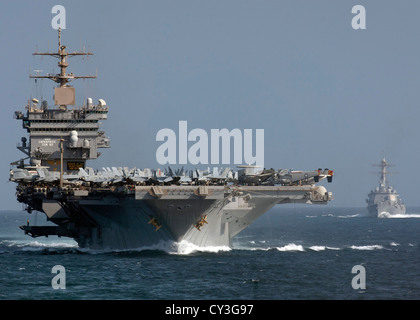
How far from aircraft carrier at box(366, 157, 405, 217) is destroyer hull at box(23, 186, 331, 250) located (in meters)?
112

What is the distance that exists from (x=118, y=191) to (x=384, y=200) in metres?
124

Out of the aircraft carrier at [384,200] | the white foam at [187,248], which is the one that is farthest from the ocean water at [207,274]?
the aircraft carrier at [384,200]

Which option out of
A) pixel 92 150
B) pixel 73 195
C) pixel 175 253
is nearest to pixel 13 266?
pixel 73 195

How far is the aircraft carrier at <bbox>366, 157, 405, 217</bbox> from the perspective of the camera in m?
157

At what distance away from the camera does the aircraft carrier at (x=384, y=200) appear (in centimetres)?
15738

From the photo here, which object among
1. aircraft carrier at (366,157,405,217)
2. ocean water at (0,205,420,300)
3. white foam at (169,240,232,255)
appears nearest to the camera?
ocean water at (0,205,420,300)

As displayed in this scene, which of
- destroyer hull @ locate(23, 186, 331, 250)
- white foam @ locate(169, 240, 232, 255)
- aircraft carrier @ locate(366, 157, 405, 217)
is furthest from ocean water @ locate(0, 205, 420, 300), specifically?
aircraft carrier @ locate(366, 157, 405, 217)

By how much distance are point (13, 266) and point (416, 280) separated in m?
19.7

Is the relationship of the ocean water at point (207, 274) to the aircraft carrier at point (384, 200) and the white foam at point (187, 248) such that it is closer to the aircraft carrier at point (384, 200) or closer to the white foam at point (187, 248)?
the white foam at point (187, 248)

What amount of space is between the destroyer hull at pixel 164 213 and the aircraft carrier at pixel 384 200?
11209 centimetres

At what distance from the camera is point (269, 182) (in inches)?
1901

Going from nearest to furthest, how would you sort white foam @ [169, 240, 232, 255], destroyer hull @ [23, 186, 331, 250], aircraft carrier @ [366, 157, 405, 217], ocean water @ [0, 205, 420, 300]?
ocean water @ [0, 205, 420, 300] → destroyer hull @ [23, 186, 331, 250] → white foam @ [169, 240, 232, 255] → aircraft carrier @ [366, 157, 405, 217]

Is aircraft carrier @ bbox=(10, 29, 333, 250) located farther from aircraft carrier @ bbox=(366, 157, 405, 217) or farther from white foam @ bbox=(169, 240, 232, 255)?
aircraft carrier @ bbox=(366, 157, 405, 217)
